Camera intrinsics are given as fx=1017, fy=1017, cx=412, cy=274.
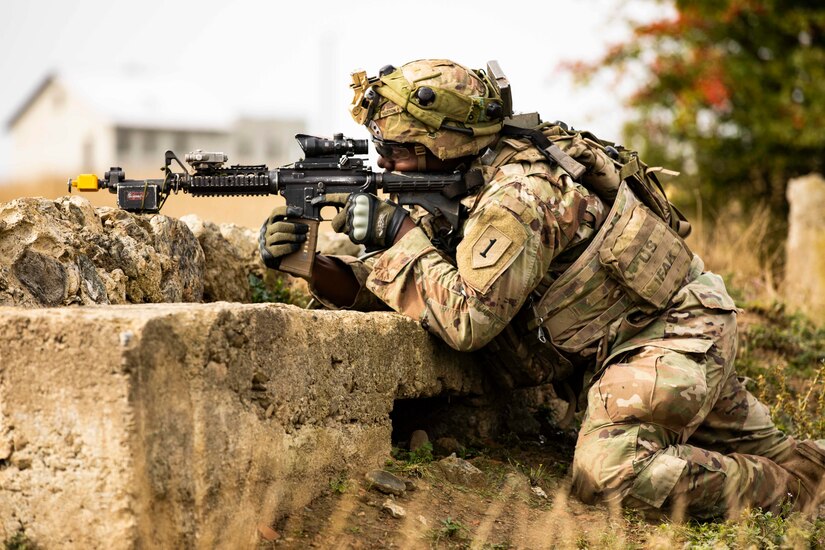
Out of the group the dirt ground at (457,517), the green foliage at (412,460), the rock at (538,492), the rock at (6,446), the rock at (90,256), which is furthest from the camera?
the rock at (538,492)

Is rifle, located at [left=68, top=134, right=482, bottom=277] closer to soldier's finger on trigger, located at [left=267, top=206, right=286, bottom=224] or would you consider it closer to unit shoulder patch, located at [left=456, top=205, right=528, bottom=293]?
soldier's finger on trigger, located at [left=267, top=206, right=286, bottom=224]

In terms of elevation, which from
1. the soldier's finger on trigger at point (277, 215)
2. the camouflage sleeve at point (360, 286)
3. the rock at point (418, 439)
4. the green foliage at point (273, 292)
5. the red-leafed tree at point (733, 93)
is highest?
the red-leafed tree at point (733, 93)

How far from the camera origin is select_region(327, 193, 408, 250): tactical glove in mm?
4336

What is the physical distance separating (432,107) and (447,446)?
1.53 metres

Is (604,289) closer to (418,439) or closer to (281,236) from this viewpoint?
(418,439)

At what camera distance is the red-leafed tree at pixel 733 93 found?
12430mm

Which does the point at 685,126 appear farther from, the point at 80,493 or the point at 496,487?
the point at 80,493

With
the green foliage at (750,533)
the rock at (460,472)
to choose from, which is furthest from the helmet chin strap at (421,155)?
the green foliage at (750,533)

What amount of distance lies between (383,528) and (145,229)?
181cm

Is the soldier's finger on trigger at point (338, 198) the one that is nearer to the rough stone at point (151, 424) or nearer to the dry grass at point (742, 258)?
the rough stone at point (151, 424)

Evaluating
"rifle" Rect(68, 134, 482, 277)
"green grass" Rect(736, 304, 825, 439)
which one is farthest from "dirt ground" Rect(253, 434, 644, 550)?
"green grass" Rect(736, 304, 825, 439)

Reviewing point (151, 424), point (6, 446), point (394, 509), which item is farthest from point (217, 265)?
point (151, 424)

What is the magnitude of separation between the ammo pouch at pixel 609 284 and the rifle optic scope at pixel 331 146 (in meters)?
1.06

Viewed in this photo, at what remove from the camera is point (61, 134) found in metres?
40.9
